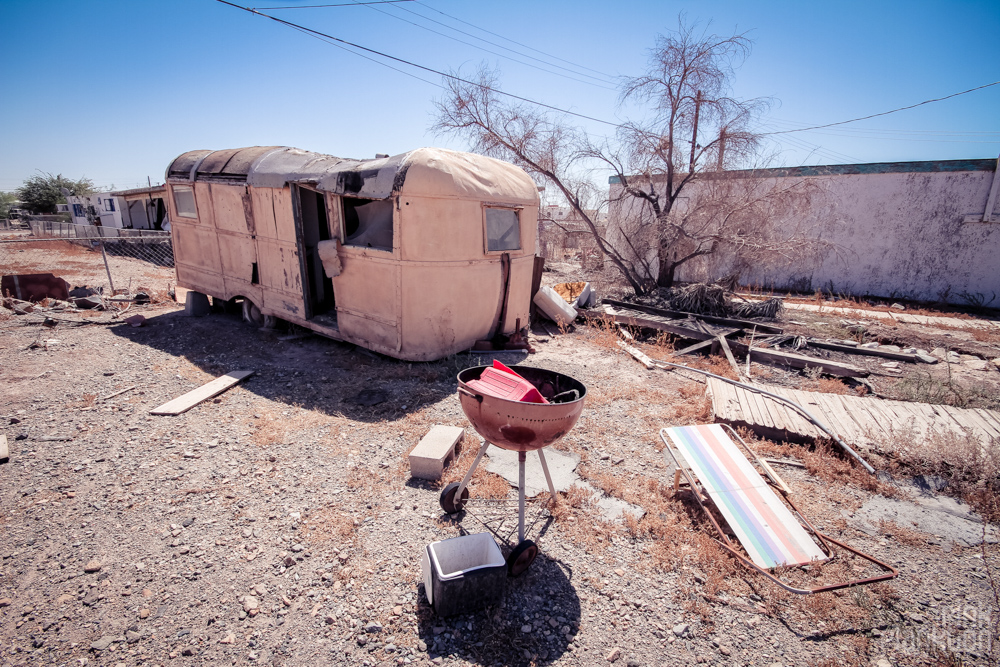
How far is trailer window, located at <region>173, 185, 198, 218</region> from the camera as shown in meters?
8.73

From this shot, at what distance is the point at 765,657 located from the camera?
2465 millimetres

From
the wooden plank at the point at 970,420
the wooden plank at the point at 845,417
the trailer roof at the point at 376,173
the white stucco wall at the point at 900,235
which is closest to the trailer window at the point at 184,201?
the trailer roof at the point at 376,173

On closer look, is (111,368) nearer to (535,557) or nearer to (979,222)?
(535,557)

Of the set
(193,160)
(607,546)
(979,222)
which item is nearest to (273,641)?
(607,546)

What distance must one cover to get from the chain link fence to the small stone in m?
11.5

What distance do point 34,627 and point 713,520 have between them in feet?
14.2

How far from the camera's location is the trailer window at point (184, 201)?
8.73 m

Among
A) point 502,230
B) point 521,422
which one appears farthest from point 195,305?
point 521,422

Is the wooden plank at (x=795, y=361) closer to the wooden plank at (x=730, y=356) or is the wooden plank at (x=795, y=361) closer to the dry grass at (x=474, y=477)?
the wooden plank at (x=730, y=356)

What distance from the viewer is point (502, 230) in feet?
23.0

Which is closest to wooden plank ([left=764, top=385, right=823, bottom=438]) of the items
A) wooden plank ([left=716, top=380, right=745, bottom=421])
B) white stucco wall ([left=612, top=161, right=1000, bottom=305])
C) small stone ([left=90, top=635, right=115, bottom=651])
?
wooden plank ([left=716, top=380, right=745, bottom=421])

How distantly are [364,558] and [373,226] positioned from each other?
496 centimetres

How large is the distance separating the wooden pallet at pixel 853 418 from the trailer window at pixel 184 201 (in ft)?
32.6

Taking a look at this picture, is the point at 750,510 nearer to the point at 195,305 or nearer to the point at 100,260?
the point at 195,305
